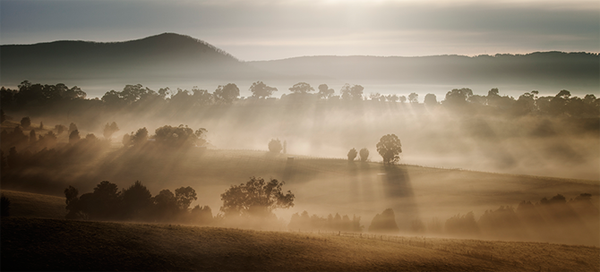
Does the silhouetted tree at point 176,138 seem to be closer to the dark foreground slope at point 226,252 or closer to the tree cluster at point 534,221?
the dark foreground slope at point 226,252

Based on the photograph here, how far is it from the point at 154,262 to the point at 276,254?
10405mm

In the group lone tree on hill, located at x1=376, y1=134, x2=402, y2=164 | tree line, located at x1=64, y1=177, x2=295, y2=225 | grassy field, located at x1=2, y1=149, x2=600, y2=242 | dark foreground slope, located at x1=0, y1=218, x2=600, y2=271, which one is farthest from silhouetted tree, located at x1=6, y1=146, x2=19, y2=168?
lone tree on hill, located at x1=376, y1=134, x2=402, y2=164

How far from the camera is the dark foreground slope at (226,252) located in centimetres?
2960

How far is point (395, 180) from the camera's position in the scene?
9356 cm

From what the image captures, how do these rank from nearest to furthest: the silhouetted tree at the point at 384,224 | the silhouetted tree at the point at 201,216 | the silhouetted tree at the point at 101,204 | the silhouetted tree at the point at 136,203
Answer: the silhouetted tree at the point at 201,216 < the silhouetted tree at the point at 101,204 < the silhouetted tree at the point at 136,203 < the silhouetted tree at the point at 384,224

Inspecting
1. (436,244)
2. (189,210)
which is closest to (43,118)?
(189,210)

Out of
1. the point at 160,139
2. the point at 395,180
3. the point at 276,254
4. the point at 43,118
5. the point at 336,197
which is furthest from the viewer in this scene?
the point at 43,118

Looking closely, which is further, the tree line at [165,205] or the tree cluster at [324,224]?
the tree cluster at [324,224]

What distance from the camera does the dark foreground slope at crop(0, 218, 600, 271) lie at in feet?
97.1

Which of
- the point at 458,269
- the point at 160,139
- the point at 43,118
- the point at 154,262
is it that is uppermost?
the point at 43,118

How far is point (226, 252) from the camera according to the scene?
33.5 metres

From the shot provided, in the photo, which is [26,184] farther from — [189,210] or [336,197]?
[336,197]

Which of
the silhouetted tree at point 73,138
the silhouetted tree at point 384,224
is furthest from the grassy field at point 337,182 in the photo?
the silhouetted tree at point 73,138

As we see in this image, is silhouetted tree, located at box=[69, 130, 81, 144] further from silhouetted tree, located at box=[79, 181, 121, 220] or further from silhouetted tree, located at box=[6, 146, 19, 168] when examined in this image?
silhouetted tree, located at box=[79, 181, 121, 220]
